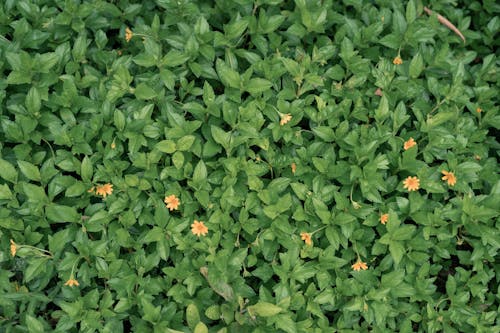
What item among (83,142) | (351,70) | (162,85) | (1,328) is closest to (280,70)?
(351,70)

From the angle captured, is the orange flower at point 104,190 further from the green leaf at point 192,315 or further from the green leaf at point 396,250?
the green leaf at point 396,250

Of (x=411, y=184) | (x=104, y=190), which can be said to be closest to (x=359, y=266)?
(x=411, y=184)

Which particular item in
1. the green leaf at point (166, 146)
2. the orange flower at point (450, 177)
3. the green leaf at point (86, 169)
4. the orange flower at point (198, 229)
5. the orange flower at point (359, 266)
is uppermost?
the green leaf at point (166, 146)

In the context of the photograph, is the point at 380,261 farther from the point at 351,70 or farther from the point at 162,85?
the point at 162,85

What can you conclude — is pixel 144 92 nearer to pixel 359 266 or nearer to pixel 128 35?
pixel 128 35

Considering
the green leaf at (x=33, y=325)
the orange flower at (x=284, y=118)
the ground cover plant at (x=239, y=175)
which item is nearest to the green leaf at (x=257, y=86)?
the ground cover plant at (x=239, y=175)

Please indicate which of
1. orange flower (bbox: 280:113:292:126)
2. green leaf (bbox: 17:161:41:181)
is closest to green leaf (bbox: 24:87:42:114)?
green leaf (bbox: 17:161:41:181)
